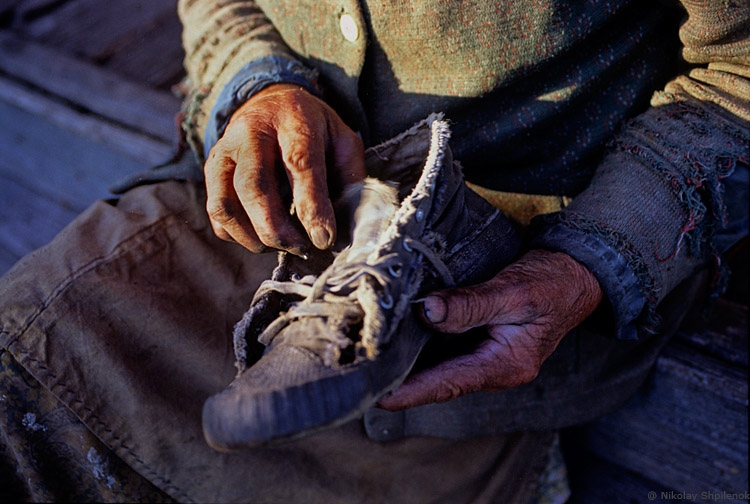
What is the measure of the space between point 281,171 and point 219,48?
469mm

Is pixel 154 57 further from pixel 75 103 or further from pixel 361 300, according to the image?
pixel 361 300

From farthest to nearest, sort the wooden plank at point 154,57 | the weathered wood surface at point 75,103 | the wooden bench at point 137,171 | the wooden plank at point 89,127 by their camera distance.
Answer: the wooden plank at point 154,57 < the weathered wood surface at point 75,103 < the wooden plank at point 89,127 < the wooden bench at point 137,171

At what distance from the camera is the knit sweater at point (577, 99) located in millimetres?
855

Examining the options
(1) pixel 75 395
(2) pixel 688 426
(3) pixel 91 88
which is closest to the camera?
(1) pixel 75 395

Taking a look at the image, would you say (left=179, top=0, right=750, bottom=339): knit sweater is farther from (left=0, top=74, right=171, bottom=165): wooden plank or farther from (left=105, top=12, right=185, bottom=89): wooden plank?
(left=105, top=12, right=185, bottom=89): wooden plank

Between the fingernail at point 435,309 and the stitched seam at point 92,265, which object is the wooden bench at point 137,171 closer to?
the stitched seam at point 92,265

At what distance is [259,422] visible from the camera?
55 cm

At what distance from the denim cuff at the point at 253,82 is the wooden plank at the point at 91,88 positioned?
1.87 feet

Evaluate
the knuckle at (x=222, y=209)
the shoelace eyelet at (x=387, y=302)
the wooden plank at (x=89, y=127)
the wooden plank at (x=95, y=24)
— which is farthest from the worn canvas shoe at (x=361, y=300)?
the wooden plank at (x=95, y=24)

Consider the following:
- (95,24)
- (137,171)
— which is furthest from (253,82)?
(95,24)

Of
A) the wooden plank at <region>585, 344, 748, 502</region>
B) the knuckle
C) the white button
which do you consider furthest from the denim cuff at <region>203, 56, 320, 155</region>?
the wooden plank at <region>585, 344, 748, 502</region>

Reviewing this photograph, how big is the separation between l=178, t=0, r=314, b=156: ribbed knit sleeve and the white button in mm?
136

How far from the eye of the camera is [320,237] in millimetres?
753

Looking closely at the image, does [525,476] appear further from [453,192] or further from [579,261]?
[453,192]
